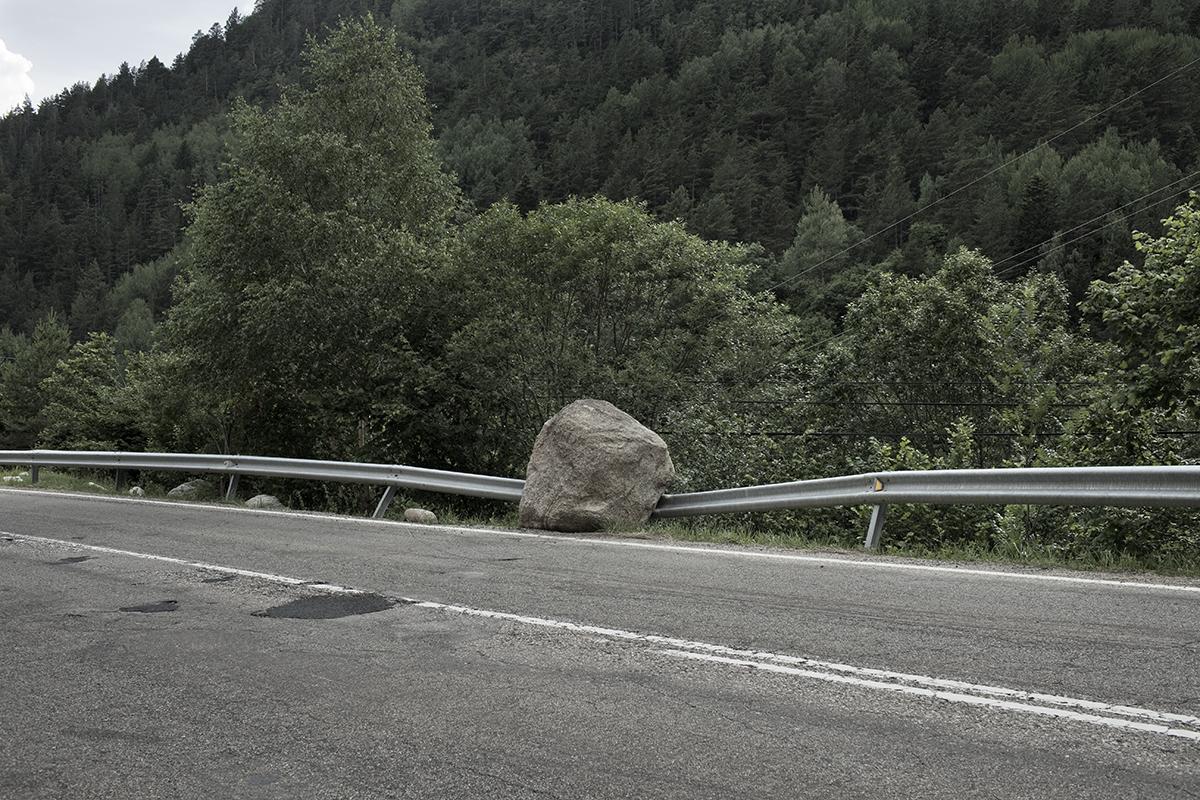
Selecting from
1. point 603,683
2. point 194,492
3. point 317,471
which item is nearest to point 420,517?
point 317,471

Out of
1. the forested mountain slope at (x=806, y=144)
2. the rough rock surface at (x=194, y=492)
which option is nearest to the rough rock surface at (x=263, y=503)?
the rough rock surface at (x=194, y=492)

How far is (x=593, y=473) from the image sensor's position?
10211 mm

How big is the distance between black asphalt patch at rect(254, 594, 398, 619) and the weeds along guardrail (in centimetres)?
428

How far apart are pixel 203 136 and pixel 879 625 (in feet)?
672

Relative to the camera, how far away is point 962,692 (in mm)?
3801

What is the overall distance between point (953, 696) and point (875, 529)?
468cm

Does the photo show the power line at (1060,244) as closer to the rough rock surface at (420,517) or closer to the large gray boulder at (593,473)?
the large gray boulder at (593,473)

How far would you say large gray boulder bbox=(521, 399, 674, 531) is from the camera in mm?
10141

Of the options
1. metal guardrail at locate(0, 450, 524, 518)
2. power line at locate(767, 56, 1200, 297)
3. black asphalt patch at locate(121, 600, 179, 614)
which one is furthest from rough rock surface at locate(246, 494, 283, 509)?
power line at locate(767, 56, 1200, 297)

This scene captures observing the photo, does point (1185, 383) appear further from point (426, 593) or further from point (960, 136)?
point (960, 136)

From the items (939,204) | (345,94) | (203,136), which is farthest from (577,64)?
(345,94)

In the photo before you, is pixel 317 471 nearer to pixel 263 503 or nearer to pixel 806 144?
pixel 263 503

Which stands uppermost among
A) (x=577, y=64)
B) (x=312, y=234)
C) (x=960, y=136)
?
(x=577, y=64)

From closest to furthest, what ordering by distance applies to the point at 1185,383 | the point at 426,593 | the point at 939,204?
the point at 426,593
the point at 1185,383
the point at 939,204
